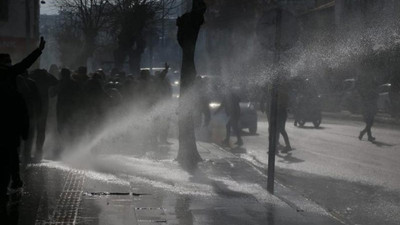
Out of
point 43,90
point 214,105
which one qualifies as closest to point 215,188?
point 43,90

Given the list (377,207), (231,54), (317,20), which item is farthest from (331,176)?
(231,54)

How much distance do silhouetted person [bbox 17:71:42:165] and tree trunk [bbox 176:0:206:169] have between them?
2915 mm

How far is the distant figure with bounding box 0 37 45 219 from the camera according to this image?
10.4 metres

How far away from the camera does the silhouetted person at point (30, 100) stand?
1480 centimetres

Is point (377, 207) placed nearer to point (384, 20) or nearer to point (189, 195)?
point (189, 195)

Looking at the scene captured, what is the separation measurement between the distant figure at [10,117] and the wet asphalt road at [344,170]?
4.21 m

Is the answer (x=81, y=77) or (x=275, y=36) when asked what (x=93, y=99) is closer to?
(x=81, y=77)

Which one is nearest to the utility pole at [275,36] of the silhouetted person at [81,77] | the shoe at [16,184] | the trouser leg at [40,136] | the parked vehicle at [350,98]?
the shoe at [16,184]

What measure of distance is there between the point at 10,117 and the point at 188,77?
6.57 metres

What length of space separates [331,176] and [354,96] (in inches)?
1177

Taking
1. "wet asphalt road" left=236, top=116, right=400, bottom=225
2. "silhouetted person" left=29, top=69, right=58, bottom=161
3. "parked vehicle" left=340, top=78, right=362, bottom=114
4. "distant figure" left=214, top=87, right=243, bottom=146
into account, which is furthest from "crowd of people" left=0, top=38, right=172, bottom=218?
"parked vehicle" left=340, top=78, right=362, bottom=114

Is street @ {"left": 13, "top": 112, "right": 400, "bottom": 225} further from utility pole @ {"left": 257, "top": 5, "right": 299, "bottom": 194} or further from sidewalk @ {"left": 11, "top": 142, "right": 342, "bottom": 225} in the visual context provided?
utility pole @ {"left": 257, "top": 5, "right": 299, "bottom": 194}

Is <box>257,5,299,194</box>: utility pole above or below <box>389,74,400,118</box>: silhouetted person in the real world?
above

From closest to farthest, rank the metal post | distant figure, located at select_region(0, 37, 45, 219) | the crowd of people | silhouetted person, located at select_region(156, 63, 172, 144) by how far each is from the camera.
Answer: distant figure, located at select_region(0, 37, 45, 219) → the crowd of people → the metal post → silhouetted person, located at select_region(156, 63, 172, 144)
